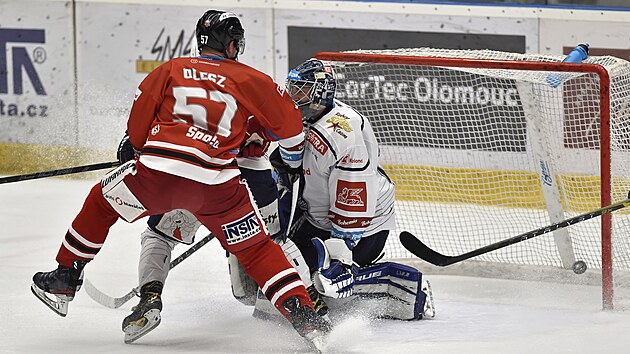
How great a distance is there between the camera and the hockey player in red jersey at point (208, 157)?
10.4 feet

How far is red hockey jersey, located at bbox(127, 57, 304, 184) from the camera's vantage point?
10.4ft

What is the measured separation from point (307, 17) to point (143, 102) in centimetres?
312

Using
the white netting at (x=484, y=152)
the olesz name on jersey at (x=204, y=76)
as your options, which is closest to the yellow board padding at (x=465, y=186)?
the white netting at (x=484, y=152)

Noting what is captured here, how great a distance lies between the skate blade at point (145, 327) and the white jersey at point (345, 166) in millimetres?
637

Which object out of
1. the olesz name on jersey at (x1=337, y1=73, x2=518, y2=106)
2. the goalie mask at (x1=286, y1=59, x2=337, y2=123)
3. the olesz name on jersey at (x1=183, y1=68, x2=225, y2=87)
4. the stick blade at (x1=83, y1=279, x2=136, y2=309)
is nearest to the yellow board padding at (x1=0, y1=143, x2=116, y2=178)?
the olesz name on jersey at (x1=337, y1=73, x2=518, y2=106)

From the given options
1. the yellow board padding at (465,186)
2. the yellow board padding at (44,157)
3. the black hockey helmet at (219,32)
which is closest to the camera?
the black hockey helmet at (219,32)

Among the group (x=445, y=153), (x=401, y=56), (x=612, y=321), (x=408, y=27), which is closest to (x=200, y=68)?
(x=401, y=56)

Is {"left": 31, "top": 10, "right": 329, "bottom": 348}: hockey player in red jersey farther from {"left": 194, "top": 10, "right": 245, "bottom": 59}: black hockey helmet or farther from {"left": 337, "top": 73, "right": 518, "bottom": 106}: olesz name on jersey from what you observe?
{"left": 337, "top": 73, "right": 518, "bottom": 106}: olesz name on jersey

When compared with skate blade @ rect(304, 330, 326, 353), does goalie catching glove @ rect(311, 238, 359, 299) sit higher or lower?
higher

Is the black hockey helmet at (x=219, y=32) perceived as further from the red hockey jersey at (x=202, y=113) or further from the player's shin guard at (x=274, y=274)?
the player's shin guard at (x=274, y=274)

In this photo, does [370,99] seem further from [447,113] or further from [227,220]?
[227,220]

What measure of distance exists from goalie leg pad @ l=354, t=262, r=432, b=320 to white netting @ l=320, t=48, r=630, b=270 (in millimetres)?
884

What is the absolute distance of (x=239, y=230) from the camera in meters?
3.23

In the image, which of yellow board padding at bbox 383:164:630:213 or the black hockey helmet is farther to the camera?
yellow board padding at bbox 383:164:630:213
